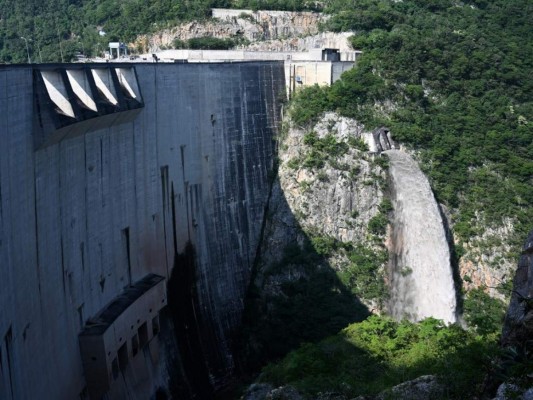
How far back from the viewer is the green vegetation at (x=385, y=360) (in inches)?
567

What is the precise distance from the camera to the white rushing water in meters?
28.8

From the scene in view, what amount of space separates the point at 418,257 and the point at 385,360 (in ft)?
35.3

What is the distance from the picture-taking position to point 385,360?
19.2 metres

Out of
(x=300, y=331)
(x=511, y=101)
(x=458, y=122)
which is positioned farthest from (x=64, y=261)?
(x=511, y=101)

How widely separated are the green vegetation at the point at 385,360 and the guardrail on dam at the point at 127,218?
440cm

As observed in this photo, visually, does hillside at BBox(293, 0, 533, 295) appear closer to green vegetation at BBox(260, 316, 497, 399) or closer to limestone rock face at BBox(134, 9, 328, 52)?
limestone rock face at BBox(134, 9, 328, 52)

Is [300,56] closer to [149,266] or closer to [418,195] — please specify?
[418,195]

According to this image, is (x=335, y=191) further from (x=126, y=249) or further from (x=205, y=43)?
(x=205, y=43)

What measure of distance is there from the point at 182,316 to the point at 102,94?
8239mm

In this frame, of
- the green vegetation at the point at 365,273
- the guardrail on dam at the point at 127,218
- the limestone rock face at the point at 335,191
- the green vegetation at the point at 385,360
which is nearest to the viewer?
the green vegetation at the point at 385,360

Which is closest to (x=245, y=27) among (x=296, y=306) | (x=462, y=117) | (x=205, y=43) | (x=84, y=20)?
Answer: (x=205, y=43)

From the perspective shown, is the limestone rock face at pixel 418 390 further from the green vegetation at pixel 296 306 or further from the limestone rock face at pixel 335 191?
the limestone rock face at pixel 335 191

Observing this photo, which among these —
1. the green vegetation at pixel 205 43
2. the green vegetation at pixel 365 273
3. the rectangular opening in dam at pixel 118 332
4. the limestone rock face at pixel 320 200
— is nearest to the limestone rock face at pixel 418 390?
the rectangular opening in dam at pixel 118 332

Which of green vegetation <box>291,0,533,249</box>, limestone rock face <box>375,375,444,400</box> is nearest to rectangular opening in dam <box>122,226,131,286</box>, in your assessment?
limestone rock face <box>375,375,444,400</box>
